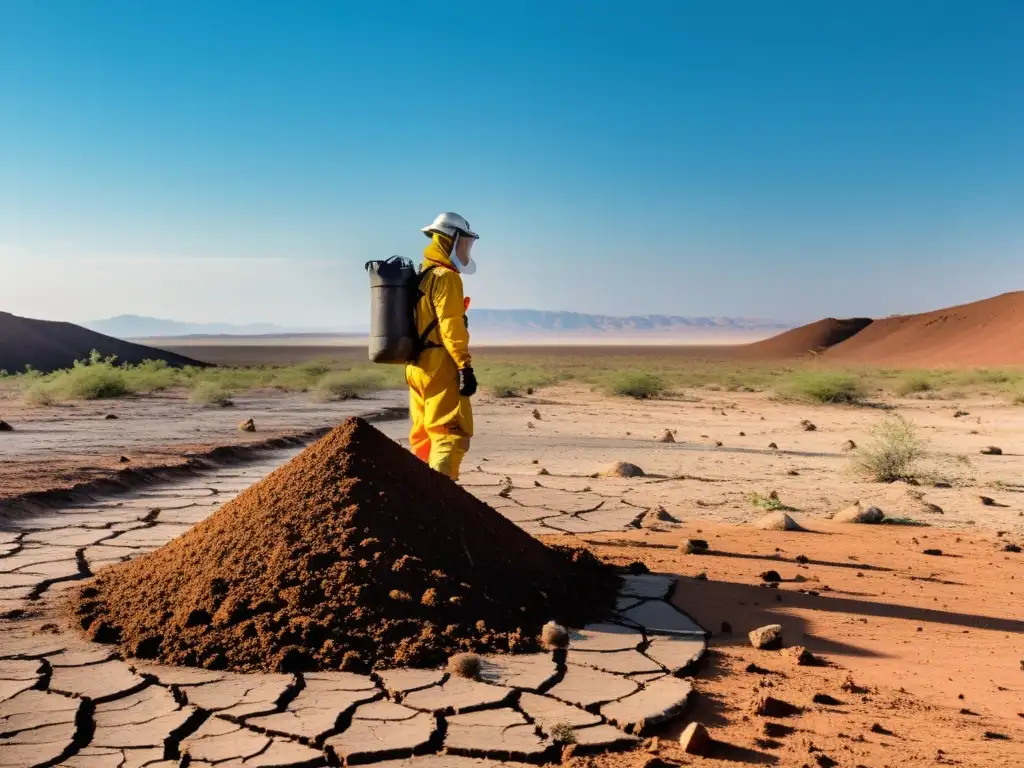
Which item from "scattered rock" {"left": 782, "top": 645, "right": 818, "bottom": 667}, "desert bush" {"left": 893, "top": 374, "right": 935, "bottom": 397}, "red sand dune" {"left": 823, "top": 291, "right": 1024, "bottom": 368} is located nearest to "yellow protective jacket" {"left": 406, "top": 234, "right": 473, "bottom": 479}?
"scattered rock" {"left": 782, "top": 645, "right": 818, "bottom": 667}

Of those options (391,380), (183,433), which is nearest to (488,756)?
(183,433)

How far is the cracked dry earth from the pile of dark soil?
0.14 metres

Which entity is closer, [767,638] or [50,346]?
[767,638]

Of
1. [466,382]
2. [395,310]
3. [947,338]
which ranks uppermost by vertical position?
[947,338]

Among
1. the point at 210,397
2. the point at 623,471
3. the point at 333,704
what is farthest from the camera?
the point at 210,397

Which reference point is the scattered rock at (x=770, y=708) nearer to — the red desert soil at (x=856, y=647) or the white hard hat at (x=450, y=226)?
the red desert soil at (x=856, y=647)

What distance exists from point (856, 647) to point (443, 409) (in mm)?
2267

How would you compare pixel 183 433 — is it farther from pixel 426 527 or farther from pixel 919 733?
pixel 919 733

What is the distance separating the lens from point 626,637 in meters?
3.64

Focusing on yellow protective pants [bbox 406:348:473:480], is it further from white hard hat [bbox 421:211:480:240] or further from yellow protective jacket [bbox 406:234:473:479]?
white hard hat [bbox 421:211:480:240]

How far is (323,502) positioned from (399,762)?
157 centimetres

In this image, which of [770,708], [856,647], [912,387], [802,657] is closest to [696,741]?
[770,708]

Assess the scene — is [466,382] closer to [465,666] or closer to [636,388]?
[465,666]

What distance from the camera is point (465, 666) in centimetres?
314
